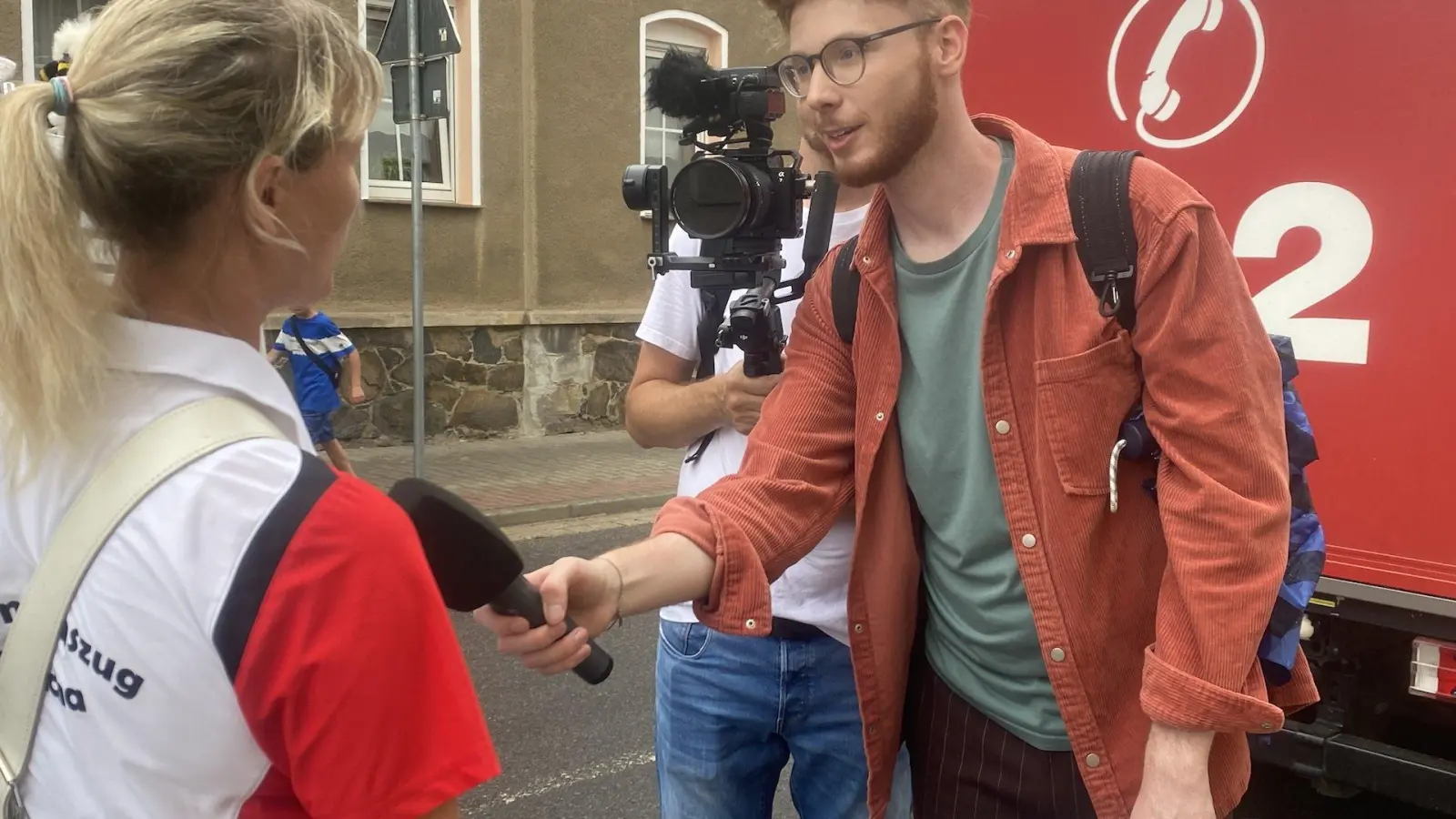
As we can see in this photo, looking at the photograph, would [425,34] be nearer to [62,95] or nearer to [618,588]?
[618,588]

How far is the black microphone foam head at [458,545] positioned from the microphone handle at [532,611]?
0.13ft

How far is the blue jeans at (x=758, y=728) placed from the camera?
6.83ft

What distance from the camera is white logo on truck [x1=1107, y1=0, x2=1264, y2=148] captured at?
286cm

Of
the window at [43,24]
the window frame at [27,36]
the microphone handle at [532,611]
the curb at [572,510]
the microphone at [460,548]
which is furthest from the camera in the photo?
the window at [43,24]

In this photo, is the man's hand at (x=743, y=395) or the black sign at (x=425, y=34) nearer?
the man's hand at (x=743, y=395)

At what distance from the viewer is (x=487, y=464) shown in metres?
10.0

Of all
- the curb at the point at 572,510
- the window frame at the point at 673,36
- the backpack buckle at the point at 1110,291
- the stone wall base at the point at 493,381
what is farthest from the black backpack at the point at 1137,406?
the window frame at the point at 673,36

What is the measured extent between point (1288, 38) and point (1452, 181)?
1.67ft

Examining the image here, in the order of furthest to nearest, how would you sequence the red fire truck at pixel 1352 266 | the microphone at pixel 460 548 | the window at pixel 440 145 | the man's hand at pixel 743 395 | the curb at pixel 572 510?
the window at pixel 440 145, the curb at pixel 572 510, the red fire truck at pixel 1352 266, the man's hand at pixel 743 395, the microphone at pixel 460 548

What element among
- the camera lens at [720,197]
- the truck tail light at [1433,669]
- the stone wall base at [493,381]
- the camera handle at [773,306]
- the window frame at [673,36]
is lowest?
the stone wall base at [493,381]

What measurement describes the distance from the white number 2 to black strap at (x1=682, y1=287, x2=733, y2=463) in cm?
130

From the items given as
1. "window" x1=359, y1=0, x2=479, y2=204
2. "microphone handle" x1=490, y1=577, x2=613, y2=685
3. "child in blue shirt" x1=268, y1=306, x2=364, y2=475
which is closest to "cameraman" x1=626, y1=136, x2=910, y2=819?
"microphone handle" x1=490, y1=577, x2=613, y2=685

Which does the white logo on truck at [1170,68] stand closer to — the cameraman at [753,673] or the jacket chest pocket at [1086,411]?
the cameraman at [753,673]

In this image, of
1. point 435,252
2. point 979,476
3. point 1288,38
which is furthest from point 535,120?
point 979,476
